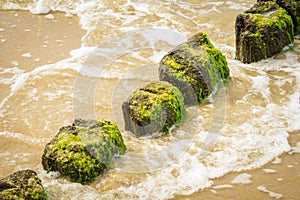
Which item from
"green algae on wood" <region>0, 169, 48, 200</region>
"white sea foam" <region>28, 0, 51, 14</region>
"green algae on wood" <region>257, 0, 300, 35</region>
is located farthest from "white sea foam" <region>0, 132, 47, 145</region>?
"green algae on wood" <region>257, 0, 300, 35</region>

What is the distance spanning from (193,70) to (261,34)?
1671 mm

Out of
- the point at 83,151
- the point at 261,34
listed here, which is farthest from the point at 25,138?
the point at 261,34

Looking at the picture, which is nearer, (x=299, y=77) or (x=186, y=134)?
(x=186, y=134)

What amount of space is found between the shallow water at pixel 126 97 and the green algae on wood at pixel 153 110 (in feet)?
0.45

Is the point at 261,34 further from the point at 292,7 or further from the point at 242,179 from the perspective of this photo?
the point at 242,179

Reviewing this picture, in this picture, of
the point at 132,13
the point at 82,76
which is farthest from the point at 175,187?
the point at 132,13

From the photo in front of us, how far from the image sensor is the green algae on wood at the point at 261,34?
6.45 m

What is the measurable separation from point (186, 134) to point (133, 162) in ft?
2.85

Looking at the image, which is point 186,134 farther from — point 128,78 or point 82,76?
point 82,76

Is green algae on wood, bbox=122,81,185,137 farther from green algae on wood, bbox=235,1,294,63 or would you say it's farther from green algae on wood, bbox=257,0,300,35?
green algae on wood, bbox=257,0,300,35

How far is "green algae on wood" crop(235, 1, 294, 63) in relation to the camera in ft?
21.2

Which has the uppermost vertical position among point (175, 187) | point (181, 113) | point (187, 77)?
point (187, 77)

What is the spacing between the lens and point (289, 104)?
5.45 meters

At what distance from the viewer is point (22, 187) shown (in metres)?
3.70
